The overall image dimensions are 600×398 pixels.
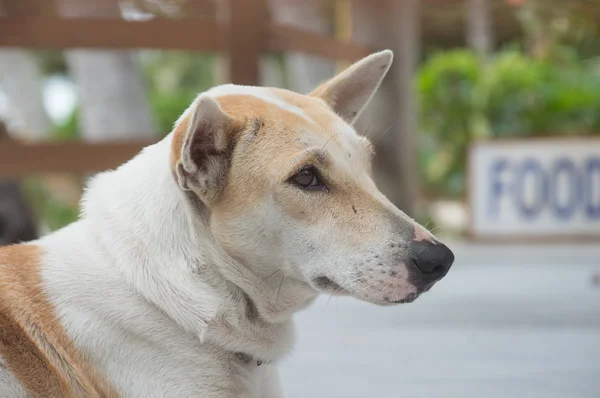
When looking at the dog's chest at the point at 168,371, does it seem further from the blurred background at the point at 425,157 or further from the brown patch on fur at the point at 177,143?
the blurred background at the point at 425,157

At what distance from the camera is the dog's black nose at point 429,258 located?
6.45 ft

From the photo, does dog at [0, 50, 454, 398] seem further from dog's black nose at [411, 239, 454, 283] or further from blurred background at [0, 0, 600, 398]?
blurred background at [0, 0, 600, 398]

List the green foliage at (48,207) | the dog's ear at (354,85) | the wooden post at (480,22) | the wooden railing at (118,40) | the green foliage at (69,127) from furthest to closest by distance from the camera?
the green foliage at (69,127) → the wooden post at (480,22) → the green foliage at (48,207) → the wooden railing at (118,40) → the dog's ear at (354,85)

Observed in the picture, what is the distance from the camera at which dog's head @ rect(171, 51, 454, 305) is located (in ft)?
6.57

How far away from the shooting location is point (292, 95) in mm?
2271

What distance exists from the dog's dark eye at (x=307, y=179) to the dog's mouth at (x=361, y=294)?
225 millimetres

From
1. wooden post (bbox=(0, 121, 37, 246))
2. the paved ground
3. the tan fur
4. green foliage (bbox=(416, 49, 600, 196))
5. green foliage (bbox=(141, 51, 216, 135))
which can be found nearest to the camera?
the tan fur

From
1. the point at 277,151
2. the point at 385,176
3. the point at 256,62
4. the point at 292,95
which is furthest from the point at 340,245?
the point at 385,176

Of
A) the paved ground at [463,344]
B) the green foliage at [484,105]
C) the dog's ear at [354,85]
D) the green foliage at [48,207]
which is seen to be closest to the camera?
the dog's ear at [354,85]

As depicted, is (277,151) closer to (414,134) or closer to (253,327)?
(253,327)

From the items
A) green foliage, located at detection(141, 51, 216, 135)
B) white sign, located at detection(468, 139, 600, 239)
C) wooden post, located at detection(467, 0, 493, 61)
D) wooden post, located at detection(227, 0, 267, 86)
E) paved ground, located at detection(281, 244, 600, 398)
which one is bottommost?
green foliage, located at detection(141, 51, 216, 135)

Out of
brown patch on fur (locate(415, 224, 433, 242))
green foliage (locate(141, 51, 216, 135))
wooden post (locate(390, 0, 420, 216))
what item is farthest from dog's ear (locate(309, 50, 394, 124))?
green foliage (locate(141, 51, 216, 135))

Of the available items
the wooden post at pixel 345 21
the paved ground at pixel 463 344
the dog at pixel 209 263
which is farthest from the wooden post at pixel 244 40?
the dog at pixel 209 263

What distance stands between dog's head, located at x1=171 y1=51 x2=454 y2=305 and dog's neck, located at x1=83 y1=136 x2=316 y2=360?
0.04 metres
